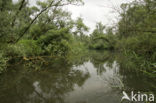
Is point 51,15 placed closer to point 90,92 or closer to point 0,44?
point 0,44

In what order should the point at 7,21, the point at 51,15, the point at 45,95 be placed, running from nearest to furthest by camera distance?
the point at 45,95
the point at 7,21
the point at 51,15

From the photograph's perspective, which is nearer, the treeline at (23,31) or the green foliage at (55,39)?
the treeline at (23,31)

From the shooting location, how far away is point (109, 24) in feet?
17.0

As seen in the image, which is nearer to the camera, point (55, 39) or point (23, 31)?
point (23, 31)

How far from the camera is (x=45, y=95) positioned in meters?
3.18

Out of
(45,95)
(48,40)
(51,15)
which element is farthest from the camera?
(48,40)


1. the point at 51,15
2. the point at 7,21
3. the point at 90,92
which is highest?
the point at 51,15

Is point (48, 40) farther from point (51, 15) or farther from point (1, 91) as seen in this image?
point (1, 91)

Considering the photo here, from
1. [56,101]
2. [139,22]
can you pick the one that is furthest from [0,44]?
[139,22]

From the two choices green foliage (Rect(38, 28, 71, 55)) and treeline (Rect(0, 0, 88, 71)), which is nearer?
treeline (Rect(0, 0, 88, 71))

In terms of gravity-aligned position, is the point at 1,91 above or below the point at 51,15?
below

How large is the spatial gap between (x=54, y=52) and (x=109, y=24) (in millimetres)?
6110

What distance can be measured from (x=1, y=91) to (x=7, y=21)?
4.22 metres

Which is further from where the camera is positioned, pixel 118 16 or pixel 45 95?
pixel 118 16
